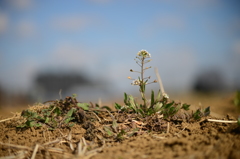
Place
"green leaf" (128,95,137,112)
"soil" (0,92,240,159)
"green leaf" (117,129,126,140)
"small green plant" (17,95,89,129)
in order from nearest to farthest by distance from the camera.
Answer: "soil" (0,92,240,159) < "green leaf" (117,129,126,140) < "small green plant" (17,95,89,129) < "green leaf" (128,95,137,112)

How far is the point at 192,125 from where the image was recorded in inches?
117

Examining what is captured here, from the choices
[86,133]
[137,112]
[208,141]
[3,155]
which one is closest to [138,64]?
[137,112]

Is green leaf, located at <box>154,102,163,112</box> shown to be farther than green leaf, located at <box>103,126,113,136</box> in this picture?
Yes

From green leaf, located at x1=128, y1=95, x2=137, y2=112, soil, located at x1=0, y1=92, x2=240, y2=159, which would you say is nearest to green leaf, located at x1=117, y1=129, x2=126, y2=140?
soil, located at x1=0, y1=92, x2=240, y2=159

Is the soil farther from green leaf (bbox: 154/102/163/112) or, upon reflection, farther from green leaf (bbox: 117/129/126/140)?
green leaf (bbox: 154/102/163/112)

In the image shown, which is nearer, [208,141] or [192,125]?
[208,141]

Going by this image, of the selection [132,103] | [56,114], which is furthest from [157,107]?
[56,114]

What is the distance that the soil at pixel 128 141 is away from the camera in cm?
195

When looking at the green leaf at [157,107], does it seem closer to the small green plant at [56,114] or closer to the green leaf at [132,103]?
the green leaf at [132,103]

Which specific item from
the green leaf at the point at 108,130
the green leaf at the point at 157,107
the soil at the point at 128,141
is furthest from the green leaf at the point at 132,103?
the green leaf at the point at 108,130

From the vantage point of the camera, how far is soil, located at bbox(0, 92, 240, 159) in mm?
1950

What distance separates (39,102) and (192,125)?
2341 millimetres

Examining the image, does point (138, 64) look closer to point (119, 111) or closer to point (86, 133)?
point (119, 111)

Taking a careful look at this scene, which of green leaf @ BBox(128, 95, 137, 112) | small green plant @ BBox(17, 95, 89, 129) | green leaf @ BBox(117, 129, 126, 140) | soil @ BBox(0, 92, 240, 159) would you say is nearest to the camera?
soil @ BBox(0, 92, 240, 159)
